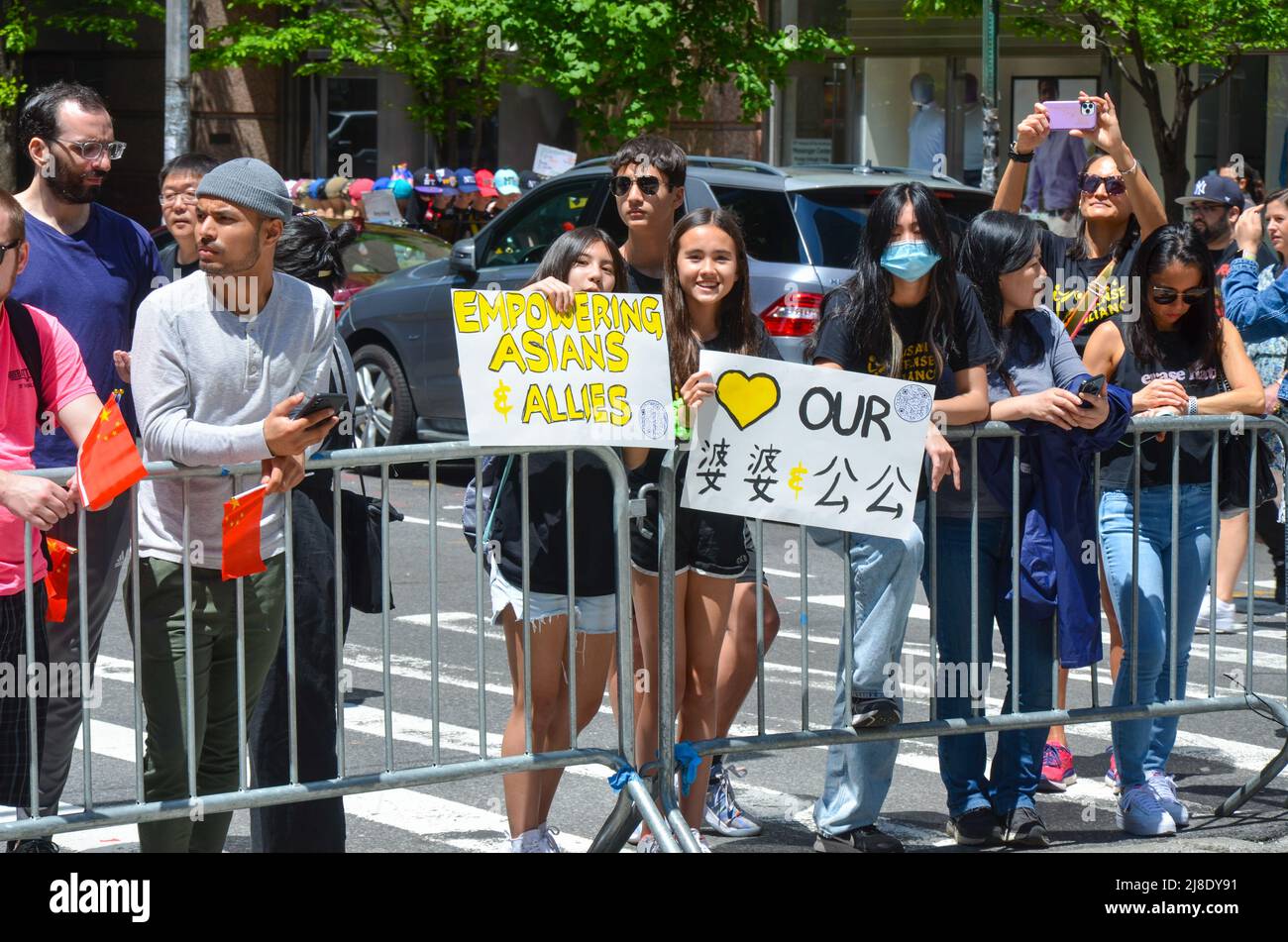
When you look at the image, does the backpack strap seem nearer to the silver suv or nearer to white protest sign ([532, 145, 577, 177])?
the silver suv

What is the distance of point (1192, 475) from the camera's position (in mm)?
6012

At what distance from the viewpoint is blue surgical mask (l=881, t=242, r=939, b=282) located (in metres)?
5.39

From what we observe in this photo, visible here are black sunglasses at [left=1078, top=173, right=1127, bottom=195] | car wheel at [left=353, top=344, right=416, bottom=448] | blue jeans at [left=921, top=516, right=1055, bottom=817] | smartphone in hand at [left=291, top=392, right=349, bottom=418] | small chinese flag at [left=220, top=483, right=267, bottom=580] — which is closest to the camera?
smartphone in hand at [left=291, top=392, right=349, bottom=418]

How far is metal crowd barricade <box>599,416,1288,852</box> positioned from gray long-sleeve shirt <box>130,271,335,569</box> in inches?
41.7

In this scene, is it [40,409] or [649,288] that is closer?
[40,409]

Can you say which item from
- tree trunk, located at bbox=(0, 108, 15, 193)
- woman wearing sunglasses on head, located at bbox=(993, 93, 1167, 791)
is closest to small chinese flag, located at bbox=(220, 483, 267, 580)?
woman wearing sunglasses on head, located at bbox=(993, 93, 1167, 791)

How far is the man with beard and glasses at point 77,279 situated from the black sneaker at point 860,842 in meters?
2.22

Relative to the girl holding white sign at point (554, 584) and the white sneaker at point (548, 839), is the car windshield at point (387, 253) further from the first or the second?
the white sneaker at point (548, 839)

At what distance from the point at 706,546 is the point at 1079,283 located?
2.08 meters

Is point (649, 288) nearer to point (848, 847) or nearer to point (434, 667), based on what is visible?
point (434, 667)

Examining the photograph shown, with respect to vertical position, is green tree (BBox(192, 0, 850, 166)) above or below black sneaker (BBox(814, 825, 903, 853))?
above

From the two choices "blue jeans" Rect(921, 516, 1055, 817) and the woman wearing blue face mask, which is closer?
the woman wearing blue face mask

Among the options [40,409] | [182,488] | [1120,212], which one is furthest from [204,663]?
[1120,212]
